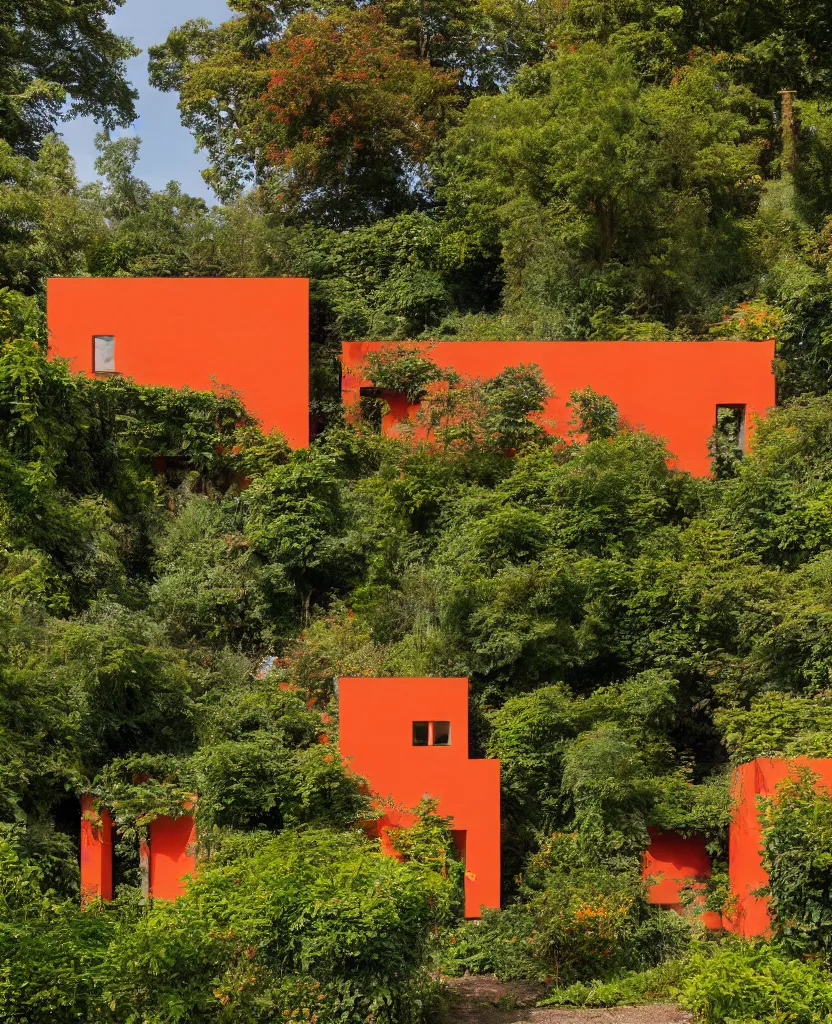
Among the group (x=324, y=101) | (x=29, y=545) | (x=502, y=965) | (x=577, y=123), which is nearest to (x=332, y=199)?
(x=324, y=101)

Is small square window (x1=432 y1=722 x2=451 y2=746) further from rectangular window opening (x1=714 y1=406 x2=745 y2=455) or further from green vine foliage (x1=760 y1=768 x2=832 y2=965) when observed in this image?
rectangular window opening (x1=714 y1=406 x2=745 y2=455)

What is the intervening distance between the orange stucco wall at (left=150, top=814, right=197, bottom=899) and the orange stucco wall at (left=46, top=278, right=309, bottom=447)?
6.91 m

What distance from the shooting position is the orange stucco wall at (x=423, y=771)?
17.1 m

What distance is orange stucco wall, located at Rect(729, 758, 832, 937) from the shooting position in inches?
628

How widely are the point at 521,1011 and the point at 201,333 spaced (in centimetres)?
1106

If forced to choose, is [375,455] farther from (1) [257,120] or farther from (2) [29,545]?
(1) [257,120]

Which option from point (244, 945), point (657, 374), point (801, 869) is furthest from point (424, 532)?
point (244, 945)

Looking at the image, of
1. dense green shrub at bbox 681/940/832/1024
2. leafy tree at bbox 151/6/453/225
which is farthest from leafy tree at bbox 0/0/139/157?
dense green shrub at bbox 681/940/832/1024

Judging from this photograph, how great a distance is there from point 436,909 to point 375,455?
29.5 ft

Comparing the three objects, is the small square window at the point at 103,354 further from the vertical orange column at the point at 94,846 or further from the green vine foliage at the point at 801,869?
the green vine foliage at the point at 801,869

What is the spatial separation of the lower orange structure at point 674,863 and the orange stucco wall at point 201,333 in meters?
7.79

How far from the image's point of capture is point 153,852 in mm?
17375

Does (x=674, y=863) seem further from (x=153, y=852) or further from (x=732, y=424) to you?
(x=732, y=424)

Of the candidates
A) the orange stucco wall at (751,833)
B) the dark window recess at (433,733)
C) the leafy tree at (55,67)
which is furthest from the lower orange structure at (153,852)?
the leafy tree at (55,67)
